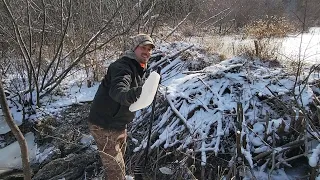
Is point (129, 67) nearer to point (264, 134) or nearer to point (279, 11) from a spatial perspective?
point (264, 134)

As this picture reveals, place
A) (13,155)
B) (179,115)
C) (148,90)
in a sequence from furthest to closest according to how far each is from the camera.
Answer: (13,155), (179,115), (148,90)

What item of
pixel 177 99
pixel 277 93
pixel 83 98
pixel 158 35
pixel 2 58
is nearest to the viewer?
pixel 277 93

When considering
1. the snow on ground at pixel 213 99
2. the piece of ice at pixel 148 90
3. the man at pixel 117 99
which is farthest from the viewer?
the snow on ground at pixel 213 99

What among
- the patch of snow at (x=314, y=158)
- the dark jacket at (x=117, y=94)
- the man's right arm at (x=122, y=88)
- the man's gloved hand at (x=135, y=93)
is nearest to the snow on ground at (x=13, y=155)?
the dark jacket at (x=117, y=94)

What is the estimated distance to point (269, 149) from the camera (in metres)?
3.66

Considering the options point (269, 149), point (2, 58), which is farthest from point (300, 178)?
point (2, 58)

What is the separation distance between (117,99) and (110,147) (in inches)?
31.0

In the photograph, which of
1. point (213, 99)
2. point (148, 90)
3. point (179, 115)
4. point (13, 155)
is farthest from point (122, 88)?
point (13, 155)

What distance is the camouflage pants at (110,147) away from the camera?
3061mm

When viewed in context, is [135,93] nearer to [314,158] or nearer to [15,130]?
[15,130]

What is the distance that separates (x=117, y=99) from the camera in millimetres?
2537

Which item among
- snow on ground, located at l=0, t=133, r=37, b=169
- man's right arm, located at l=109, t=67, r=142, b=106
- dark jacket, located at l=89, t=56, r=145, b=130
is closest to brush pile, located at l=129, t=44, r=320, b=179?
dark jacket, located at l=89, t=56, r=145, b=130

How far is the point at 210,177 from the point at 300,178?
0.94 meters

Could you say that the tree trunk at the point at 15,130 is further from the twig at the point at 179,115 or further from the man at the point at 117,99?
the twig at the point at 179,115
